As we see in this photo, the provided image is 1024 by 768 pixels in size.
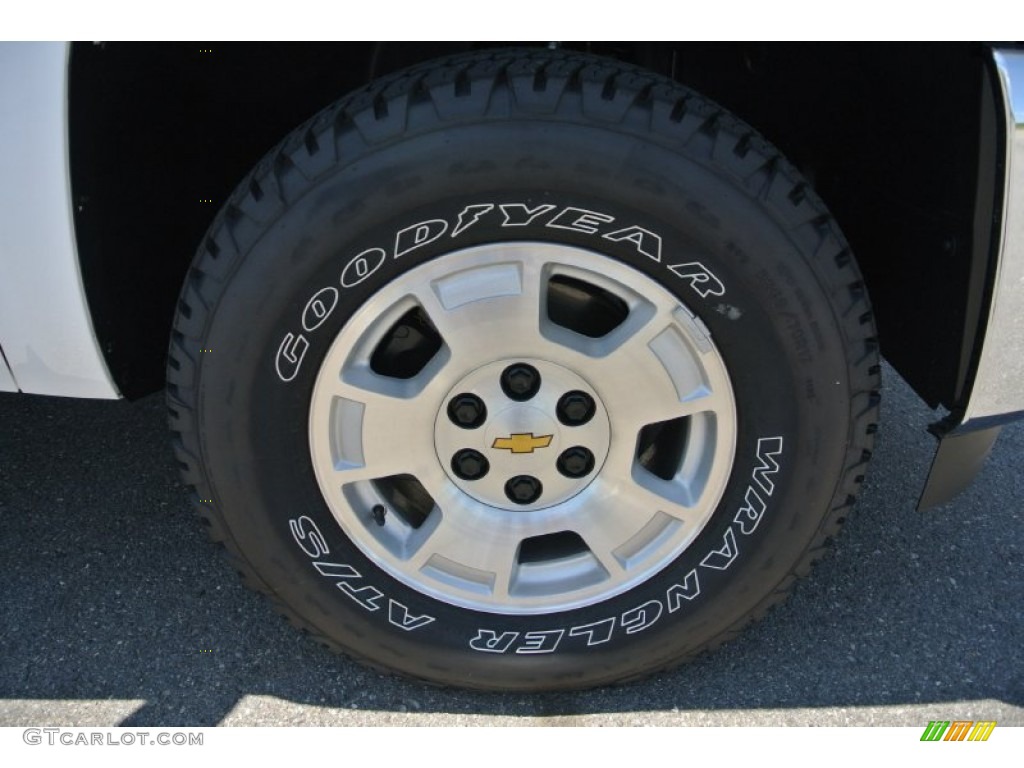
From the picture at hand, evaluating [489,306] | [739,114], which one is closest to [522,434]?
[489,306]

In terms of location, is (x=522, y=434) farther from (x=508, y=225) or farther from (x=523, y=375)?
(x=508, y=225)

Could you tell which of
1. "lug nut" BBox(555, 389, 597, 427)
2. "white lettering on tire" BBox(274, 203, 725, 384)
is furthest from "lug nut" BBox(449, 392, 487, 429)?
"white lettering on tire" BBox(274, 203, 725, 384)

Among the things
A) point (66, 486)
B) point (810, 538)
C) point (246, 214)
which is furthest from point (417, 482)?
point (66, 486)

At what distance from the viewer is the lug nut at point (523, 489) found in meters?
1.71

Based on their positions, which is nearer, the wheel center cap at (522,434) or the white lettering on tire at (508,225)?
the white lettering on tire at (508,225)

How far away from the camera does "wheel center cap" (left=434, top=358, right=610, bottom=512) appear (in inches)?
64.2

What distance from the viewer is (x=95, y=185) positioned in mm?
1635

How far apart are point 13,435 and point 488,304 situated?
1.80m

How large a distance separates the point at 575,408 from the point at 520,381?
11 centimetres

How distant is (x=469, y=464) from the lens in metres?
1.69

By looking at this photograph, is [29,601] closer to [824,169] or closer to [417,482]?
[417,482]
